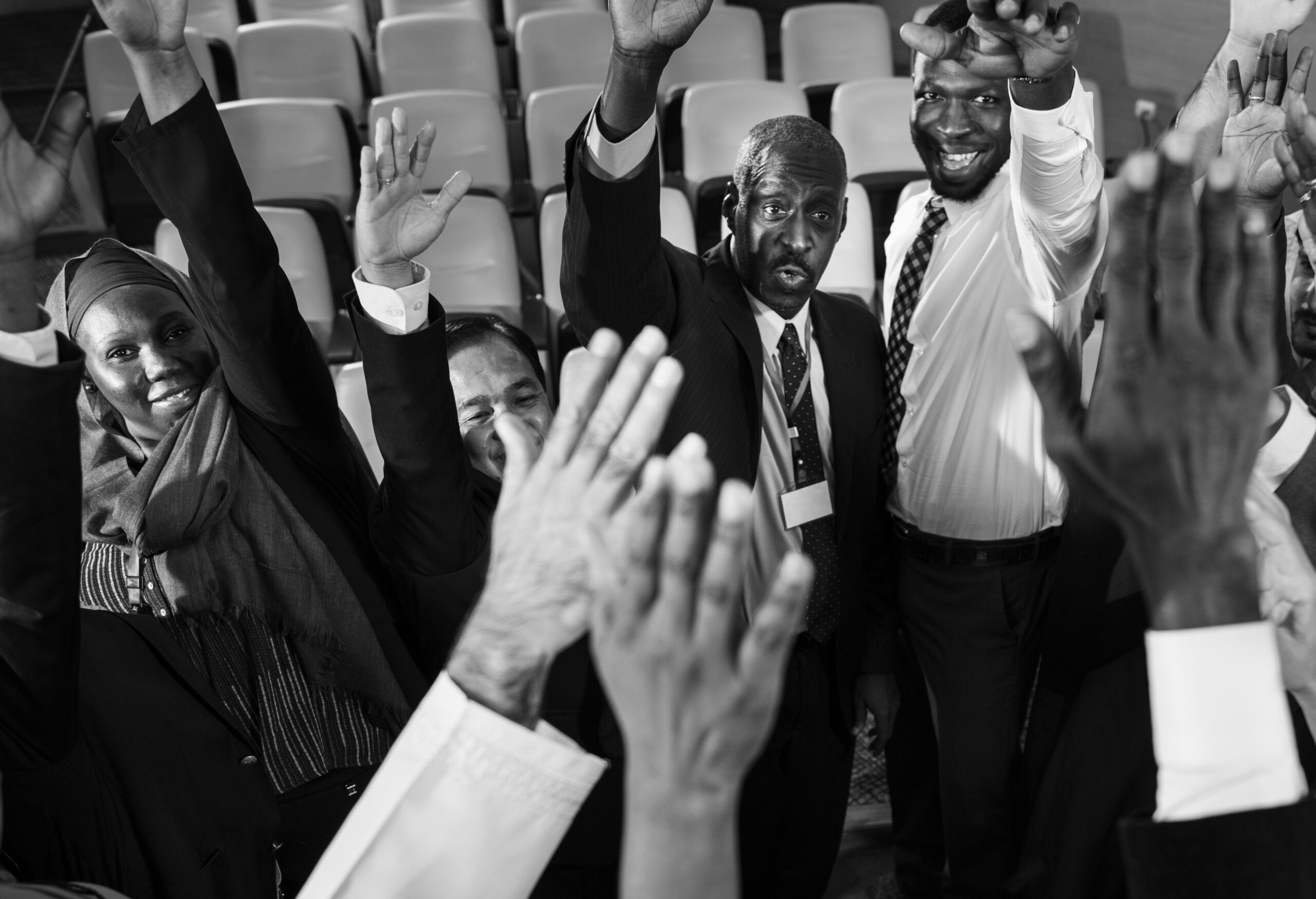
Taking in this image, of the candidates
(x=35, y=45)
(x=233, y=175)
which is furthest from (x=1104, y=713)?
(x=35, y=45)

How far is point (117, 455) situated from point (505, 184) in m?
3.01

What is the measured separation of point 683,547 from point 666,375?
168mm

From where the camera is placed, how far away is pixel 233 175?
1.50m

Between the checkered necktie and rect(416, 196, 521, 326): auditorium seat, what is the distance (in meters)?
1.79

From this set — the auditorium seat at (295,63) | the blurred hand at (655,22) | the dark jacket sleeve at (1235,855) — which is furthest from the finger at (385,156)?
the auditorium seat at (295,63)

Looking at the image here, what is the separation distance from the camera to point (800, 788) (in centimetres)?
211

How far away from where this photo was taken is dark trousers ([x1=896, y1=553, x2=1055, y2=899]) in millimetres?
2062

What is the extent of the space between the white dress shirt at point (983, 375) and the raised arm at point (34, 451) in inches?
54.5

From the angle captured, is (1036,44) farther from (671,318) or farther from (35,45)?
(35,45)

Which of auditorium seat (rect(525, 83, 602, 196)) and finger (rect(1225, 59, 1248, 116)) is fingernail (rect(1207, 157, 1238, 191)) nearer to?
finger (rect(1225, 59, 1248, 116))

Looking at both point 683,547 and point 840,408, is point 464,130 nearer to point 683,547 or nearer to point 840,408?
point 840,408

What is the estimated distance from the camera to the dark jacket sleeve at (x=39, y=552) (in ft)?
3.55

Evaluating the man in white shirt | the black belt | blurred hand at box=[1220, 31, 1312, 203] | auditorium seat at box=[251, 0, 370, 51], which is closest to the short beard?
the man in white shirt

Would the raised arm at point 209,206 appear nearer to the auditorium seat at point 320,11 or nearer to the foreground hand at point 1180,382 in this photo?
the foreground hand at point 1180,382
